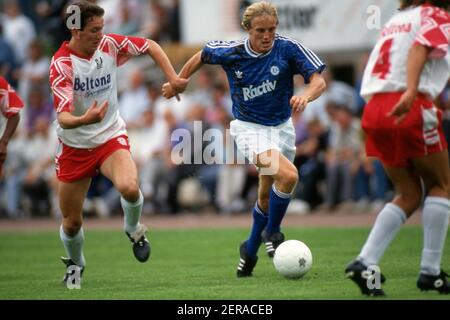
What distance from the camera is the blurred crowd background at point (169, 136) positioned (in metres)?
18.2

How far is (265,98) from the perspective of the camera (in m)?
9.85

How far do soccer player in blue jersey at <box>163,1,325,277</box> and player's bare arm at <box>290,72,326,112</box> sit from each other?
0.04 ft

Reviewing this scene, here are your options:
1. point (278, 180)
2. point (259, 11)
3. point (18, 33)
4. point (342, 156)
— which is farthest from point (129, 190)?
point (18, 33)

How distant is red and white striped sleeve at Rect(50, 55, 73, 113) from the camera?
29.0 feet

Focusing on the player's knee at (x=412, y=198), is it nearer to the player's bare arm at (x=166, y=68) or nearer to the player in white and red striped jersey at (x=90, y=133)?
the player in white and red striped jersey at (x=90, y=133)

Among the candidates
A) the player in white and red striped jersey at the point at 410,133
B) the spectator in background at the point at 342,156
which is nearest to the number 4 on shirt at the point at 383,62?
the player in white and red striped jersey at the point at 410,133

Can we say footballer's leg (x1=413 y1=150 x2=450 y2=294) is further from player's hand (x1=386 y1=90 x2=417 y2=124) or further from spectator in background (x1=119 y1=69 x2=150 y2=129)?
spectator in background (x1=119 y1=69 x2=150 y2=129)

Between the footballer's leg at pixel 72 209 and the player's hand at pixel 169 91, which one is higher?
the player's hand at pixel 169 91

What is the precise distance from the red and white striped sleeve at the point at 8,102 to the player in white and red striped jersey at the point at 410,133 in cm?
389

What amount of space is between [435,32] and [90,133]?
357cm

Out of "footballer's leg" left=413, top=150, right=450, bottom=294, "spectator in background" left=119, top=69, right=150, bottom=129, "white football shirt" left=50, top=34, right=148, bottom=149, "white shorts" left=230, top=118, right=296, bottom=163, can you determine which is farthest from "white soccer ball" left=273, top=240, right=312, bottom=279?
"spectator in background" left=119, top=69, right=150, bottom=129

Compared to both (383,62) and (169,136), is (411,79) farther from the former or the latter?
(169,136)

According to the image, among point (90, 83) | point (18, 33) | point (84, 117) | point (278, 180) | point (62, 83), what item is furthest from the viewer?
point (18, 33)
